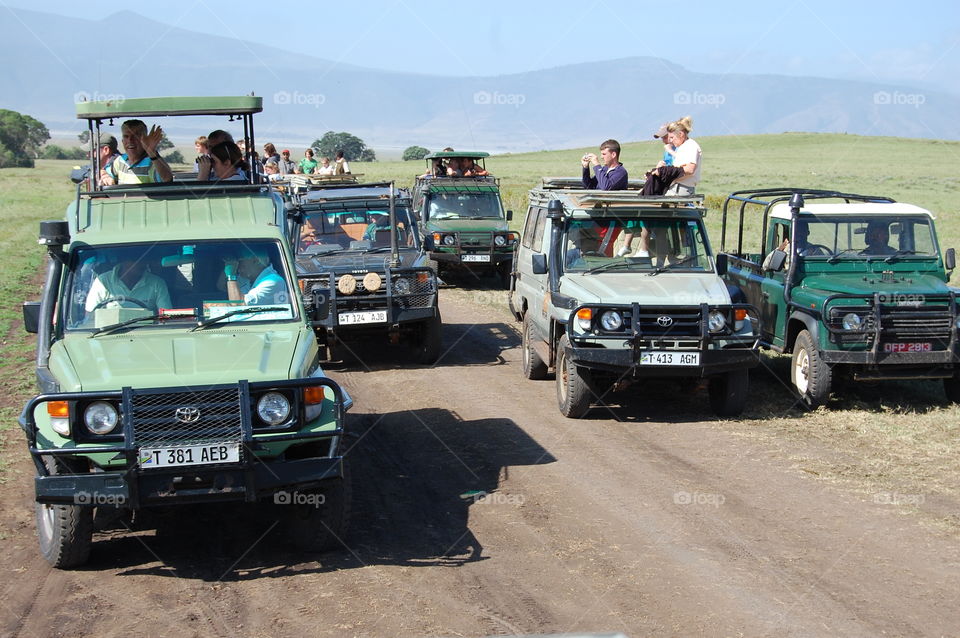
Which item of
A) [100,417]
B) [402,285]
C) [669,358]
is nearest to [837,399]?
[669,358]

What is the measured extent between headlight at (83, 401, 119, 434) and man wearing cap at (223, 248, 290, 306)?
1377 mm

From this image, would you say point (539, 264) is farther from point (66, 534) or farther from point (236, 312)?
point (66, 534)

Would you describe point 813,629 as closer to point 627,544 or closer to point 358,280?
point 627,544

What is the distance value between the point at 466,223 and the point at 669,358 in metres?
10.8

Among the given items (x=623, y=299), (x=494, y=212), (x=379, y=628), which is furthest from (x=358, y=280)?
(x=494, y=212)

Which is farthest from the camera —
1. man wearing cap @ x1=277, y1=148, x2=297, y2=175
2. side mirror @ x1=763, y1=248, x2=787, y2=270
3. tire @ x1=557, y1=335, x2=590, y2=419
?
man wearing cap @ x1=277, y1=148, x2=297, y2=175

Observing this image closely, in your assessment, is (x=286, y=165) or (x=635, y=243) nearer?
(x=635, y=243)

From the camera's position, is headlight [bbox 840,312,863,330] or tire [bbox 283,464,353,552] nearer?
tire [bbox 283,464,353,552]

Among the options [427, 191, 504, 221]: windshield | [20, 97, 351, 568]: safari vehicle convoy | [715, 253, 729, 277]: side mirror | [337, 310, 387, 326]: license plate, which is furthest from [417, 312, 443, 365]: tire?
[427, 191, 504, 221]: windshield

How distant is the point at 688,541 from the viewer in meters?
6.42

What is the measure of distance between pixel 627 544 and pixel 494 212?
565 inches

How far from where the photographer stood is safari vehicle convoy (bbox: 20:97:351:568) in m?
5.56

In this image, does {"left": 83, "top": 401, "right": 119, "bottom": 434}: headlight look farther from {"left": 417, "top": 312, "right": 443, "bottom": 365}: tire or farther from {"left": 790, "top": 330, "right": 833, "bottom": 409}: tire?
{"left": 417, "top": 312, "right": 443, "bottom": 365}: tire

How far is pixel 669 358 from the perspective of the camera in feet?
30.6
